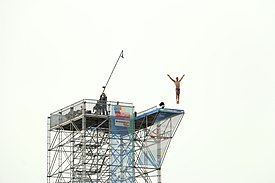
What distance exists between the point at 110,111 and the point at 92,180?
585 cm

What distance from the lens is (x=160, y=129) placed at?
4257 inches

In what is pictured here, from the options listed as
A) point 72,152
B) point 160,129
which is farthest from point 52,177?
point 160,129

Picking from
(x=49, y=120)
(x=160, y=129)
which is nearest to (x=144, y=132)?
(x=160, y=129)

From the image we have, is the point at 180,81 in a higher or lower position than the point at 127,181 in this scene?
higher

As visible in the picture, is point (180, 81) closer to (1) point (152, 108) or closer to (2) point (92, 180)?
(1) point (152, 108)

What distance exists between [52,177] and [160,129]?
10.2m

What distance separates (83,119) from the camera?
106m

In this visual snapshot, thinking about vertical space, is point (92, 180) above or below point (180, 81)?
below

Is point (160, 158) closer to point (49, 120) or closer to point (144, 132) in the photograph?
point (144, 132)

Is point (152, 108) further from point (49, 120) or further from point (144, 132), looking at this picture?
point (49, 120)

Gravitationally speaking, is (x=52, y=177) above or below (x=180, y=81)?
below

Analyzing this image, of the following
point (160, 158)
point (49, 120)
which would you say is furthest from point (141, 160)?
point (49, 120)

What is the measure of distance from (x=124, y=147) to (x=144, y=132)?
212 cm

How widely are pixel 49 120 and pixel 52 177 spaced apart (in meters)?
4.83
